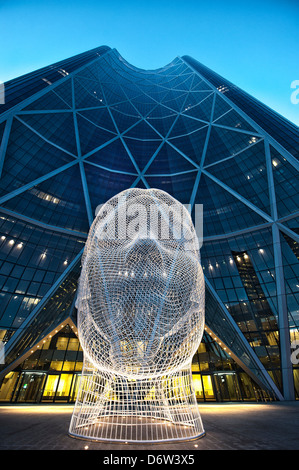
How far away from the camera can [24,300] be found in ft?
76.2

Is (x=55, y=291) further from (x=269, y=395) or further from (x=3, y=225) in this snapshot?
(x=269, y=395)

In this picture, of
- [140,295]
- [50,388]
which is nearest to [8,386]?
[50,388]

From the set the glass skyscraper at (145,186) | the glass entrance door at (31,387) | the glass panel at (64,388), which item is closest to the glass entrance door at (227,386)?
the glass skyscraper at (145,186)

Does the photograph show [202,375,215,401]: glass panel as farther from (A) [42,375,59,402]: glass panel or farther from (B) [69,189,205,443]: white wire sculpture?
(B) [69,189,205,443]: white wire sculpture

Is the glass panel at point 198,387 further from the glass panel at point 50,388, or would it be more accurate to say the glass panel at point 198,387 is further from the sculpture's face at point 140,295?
the sculpture's face at point 140,295

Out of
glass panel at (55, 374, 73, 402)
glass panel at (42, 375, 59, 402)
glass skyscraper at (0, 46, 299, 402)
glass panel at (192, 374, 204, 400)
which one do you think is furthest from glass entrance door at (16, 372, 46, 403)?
glass panel at (192, 374, 204, 400)

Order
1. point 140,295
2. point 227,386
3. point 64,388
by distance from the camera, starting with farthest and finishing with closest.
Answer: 1. point 64,388
2. point 227,386
3. point 140,295

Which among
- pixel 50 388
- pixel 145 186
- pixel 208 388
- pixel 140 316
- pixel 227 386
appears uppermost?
pixel 145 186

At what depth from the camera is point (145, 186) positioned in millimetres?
34188

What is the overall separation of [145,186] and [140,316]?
2781 cm

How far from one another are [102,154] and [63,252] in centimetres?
1749

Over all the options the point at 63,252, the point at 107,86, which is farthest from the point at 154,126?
the point at 63,252

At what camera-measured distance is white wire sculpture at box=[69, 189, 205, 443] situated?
730cm

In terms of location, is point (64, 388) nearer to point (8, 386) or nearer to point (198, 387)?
point (8, 386)
